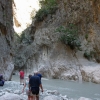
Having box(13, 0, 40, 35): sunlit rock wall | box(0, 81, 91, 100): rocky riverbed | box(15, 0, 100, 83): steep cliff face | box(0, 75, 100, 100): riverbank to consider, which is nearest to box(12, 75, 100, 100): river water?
box(0, 75, 100, 100): riverbank

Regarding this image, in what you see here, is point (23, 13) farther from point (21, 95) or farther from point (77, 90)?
point (21, 95)

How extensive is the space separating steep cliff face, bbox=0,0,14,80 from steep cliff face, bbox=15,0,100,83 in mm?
8762

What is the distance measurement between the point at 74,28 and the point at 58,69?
6.46 meters

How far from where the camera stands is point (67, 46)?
31.4 m

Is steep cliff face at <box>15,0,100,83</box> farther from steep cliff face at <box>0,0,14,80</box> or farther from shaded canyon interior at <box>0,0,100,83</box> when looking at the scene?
steep cliff face at <box>0,0,14,80</box>

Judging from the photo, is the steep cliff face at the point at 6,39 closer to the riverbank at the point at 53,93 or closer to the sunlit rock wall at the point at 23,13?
the riverbank at the point at 53,93

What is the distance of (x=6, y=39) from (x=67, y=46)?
11.4 m

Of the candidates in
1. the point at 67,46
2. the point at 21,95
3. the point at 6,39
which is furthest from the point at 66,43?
the point at 21,95

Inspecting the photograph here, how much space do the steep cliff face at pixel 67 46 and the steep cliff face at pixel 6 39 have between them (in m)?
8.76

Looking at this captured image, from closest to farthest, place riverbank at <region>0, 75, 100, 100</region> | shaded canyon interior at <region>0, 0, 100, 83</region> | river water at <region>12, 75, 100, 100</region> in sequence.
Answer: riverbank at <region>0, 75, 100, 100</region> → river water at <region>12, 75, 100, 100</region> → shaded canyon interior at <region>0, 0, 100, 83</region>

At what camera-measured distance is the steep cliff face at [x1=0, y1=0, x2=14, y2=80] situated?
2042 centimetres

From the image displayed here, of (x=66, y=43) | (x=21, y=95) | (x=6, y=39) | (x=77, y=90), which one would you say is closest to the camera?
(x=21, y=95)

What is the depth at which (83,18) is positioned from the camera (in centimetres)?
3209

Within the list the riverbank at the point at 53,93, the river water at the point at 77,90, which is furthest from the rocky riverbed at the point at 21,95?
the river water at the point at 77,90
